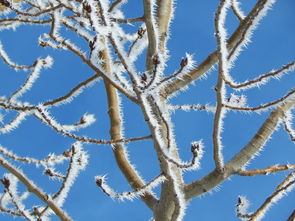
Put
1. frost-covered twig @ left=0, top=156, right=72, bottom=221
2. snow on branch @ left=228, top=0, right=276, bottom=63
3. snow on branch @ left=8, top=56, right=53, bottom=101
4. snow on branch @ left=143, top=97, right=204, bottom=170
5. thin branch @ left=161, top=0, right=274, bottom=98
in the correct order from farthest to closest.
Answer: snow on branch @ left=8, top=56, right=53, bottom=101
frost-covered twig @ left=0, top=156, right=72, bottom=221
thin branch @ left=161, top=0, right=274, bottom=98
snow on branch @ left=143, top=97, right=204, bottom=170
snow on branch @ left=228, top=0, right=276, bottom=63

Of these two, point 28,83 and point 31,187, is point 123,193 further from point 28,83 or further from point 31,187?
point 28,83

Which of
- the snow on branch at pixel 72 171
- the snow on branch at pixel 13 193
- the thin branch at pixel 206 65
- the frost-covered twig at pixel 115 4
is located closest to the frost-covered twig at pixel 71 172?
the snow on branch at pixel 72 171

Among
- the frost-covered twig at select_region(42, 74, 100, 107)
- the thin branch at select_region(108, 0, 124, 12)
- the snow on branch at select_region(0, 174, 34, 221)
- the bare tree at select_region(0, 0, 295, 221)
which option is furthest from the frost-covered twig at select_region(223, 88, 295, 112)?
the thin branch at select_region(108, 0, 124, 12)

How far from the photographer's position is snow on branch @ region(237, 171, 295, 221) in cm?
235

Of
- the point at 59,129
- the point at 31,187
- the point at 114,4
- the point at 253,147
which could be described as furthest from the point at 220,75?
the point at 114,4

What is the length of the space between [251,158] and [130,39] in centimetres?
222

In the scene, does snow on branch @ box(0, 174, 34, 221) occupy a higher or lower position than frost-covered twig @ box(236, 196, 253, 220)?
higher

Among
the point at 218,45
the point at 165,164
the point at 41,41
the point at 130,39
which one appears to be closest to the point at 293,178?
the point at 165,164

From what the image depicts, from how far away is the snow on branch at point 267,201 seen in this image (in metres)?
2.35

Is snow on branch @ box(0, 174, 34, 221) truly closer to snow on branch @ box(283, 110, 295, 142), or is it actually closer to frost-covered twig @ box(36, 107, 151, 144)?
frost-covered twig @ box(36, 107, 151, 144)

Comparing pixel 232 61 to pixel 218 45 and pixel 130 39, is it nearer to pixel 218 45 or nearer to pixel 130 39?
pixel 218 45

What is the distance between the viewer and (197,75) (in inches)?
107

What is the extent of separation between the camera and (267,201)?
2.40 m

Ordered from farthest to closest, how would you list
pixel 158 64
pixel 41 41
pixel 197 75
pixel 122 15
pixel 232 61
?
pixel 122 15 < pixel 41 41 < pixel 197 75 < pixel 232 61 < pixel 158 64
